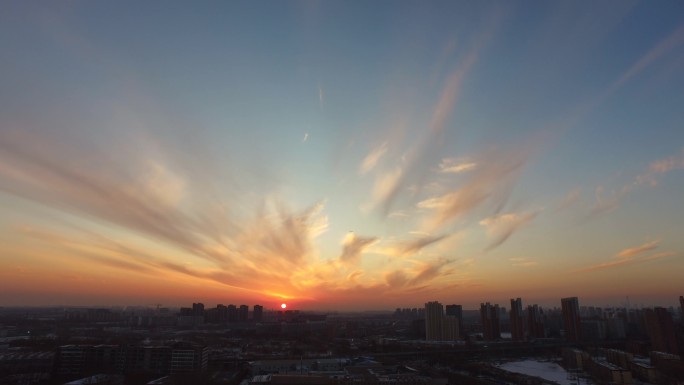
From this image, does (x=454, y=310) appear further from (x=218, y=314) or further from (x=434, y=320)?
(x=218, y=314)

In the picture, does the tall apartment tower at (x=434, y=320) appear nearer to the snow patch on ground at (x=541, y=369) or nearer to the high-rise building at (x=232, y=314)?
the snow patch on ground at (x=541, y=369)

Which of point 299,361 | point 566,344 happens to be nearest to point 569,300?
point 566,344

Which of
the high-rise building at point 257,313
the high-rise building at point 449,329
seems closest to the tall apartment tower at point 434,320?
the high-rise building at point 449,329

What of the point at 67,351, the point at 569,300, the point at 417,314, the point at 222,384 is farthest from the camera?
the point at 417,314

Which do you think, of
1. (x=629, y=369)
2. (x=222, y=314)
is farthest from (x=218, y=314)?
(x=629, y=369)

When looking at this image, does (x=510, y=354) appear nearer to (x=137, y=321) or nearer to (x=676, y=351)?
(x=676, y=351)
